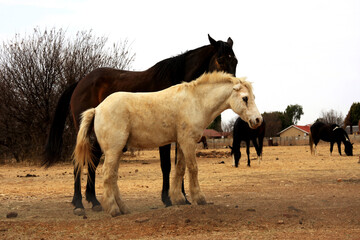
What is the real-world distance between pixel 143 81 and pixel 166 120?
5.20ft

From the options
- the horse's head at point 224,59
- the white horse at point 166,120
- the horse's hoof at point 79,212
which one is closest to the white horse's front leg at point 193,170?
the white horse at point 166,120

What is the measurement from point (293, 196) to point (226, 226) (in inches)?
123

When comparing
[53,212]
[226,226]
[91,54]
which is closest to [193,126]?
[226,226]

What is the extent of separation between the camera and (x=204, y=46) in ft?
23.7

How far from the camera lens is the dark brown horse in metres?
6.75

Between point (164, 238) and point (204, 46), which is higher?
point (204, 46)

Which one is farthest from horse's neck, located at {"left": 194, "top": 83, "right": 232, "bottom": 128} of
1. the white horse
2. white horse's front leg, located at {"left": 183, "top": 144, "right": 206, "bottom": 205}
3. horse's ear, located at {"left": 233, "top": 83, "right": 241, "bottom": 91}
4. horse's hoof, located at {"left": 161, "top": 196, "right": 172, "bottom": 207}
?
horse's hoof, located at {"left": 161, "top": 196, "right": 172, "bottom": 207}

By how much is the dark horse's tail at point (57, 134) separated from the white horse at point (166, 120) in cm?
171

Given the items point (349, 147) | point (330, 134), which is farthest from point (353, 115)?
point (349, 147)

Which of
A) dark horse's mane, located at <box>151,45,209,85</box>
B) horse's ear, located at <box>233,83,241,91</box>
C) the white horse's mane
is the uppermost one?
dark horse's mane, located at <box>151,45,209,85</box>

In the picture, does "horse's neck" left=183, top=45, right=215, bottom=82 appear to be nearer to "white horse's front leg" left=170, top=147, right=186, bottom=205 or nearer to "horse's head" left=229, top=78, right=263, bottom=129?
"horse's head" left=229, top=78, right=263, bottom=129

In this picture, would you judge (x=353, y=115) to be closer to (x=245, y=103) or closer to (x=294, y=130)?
(x=294, y=130)

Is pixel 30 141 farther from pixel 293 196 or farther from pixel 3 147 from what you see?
pixel 293 196

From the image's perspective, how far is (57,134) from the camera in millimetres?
7891
